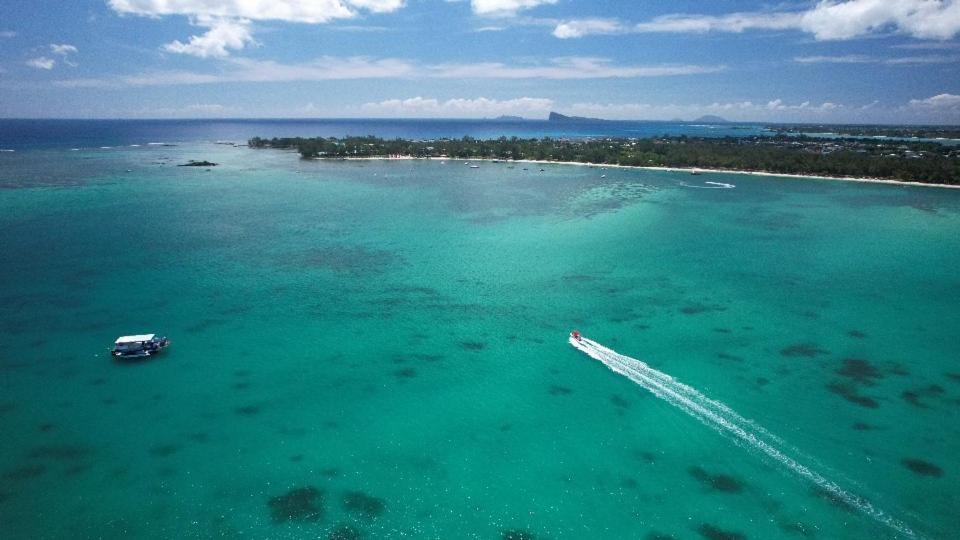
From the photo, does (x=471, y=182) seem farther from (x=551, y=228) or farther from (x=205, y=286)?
(x=205, y=286)

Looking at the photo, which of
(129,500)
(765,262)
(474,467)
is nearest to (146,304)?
(129,500)

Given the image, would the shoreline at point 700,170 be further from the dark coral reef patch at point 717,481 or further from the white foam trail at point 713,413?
the dark coral reef patch at point 717,481

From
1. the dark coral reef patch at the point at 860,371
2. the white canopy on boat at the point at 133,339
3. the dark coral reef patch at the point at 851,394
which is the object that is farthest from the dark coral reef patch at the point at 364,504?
the dark coral reef patch at the point at 860,371

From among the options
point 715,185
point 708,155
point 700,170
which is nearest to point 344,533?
point 715,185

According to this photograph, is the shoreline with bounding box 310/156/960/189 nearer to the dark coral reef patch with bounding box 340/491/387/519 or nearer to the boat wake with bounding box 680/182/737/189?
the boat wake with bounding box 680/182/737/189

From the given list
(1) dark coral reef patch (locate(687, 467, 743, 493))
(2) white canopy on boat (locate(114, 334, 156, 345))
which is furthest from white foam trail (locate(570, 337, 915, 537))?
(2) white canopy on boat (locate(114, 334, 156, 345))
